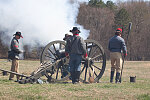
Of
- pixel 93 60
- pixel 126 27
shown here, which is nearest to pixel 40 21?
pixel 93 60

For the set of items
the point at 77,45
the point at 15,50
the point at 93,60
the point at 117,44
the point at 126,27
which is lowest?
the point at 93,60

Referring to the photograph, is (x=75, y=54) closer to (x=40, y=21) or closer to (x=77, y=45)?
(x=77, y=45)

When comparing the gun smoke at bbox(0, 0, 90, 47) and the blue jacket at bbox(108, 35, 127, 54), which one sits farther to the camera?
the gun smoke at bbox(0, 0, 90, 47)

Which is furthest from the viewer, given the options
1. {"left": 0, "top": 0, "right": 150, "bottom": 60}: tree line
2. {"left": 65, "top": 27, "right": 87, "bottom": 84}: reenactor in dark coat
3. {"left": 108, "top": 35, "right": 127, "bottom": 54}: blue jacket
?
{"left": 0, "top": 0, "right": 150, "bottom": 60}: tree line

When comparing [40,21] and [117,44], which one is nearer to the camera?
[117,44]

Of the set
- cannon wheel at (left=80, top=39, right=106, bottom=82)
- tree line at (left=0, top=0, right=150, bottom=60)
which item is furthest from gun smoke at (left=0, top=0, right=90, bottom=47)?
tree line at (left=0, top=0, right=150, bottom=60)

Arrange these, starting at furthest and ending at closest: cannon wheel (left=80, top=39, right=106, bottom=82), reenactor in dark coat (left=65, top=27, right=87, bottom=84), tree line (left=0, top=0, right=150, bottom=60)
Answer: tree line (left=0, top=0, right=150, bottom=60) → cannon wheel (left=80, top=39, right=106, bottom=82) → reenactor in dark coat (left=65, top=27, right=87, bottom=84)

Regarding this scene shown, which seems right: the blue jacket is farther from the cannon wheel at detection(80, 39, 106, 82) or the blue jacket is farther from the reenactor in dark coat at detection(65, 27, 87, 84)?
the reenactor in dark coat at detection(65, 27, 87, 84)

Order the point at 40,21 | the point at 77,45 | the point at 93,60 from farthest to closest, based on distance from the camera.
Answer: the point at 40,21
the point at 93,60
the point at 77,45

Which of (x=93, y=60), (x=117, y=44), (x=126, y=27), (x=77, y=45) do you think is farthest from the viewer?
(x=126, y=27)

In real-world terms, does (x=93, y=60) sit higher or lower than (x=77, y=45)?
lower

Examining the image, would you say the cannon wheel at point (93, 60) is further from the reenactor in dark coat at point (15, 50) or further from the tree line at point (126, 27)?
the tree line at point (126, 27)

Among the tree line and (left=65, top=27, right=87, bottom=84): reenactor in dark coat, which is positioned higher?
the tree line

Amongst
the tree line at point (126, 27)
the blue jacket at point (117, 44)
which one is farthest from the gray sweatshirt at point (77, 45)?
the tree line at point (126, 27)
